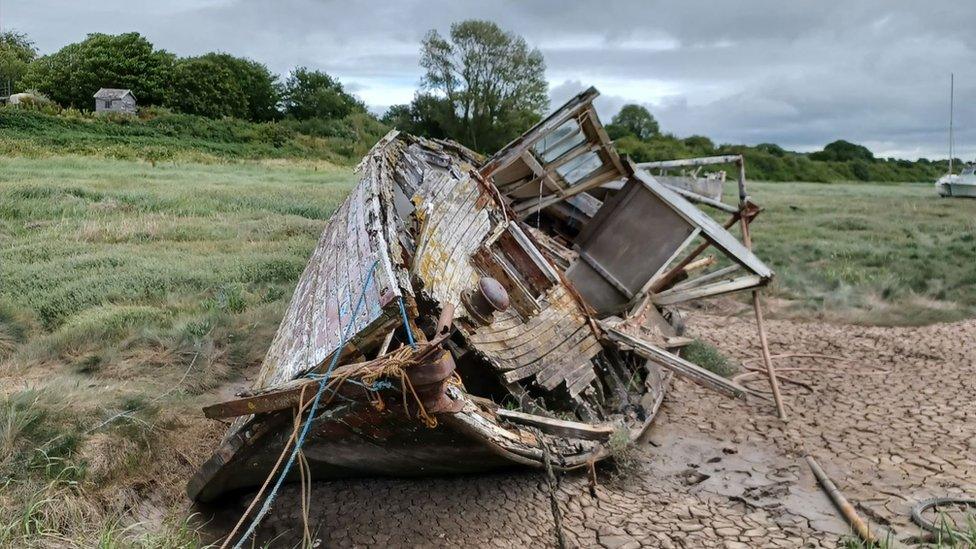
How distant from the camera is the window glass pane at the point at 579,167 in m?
9.68

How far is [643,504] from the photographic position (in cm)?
598

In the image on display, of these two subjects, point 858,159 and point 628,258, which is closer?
point 628,258

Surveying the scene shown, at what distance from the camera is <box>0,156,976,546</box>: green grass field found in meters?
5.59

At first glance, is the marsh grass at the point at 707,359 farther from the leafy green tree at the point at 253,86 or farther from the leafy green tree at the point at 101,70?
the leafy green tree at the point at 253,86

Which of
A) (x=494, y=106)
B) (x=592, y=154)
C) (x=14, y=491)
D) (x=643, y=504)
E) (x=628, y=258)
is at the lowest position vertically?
(x=643, y=504)

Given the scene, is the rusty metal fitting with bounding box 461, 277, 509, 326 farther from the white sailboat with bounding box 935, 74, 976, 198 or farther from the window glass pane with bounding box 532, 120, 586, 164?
the white sailboat with bounding box 935, 74, 976, 198

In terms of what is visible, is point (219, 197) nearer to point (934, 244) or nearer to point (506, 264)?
point (506, 264)

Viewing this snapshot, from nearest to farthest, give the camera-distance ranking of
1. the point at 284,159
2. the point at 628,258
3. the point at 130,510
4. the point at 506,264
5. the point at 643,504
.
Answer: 1. the point at 130,510
2. the point at 643,504
3. the point at 506,264
4. the point at 628,258
5. the point at 284,159

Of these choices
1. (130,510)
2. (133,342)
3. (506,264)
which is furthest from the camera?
(133,342)

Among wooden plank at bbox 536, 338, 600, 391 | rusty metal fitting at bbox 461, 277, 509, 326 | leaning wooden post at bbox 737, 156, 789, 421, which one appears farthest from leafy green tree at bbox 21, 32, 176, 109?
rusty metal fitting at bbox 461, 277, 509, 326

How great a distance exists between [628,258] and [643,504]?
371 centimetres

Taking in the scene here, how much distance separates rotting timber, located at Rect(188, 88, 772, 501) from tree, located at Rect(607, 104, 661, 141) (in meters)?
40.1

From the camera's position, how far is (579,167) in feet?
32.4

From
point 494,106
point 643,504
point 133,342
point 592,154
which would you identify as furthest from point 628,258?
point 494,106
